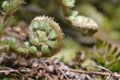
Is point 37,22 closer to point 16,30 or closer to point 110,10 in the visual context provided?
point 16,30

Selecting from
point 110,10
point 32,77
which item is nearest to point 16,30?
point 32,77

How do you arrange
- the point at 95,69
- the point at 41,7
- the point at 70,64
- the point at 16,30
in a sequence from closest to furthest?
the point at 95,69 < the point at 70,64 < the point at 16,30 < the point at 41,7

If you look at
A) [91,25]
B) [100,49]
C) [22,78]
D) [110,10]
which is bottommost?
[22,78]

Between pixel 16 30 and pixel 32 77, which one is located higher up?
pixel 16 30

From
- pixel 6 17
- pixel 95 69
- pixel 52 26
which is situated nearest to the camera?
pixel 52 26

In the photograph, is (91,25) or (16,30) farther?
(16,30)

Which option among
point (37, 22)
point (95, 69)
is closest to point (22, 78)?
point (37, 22)
